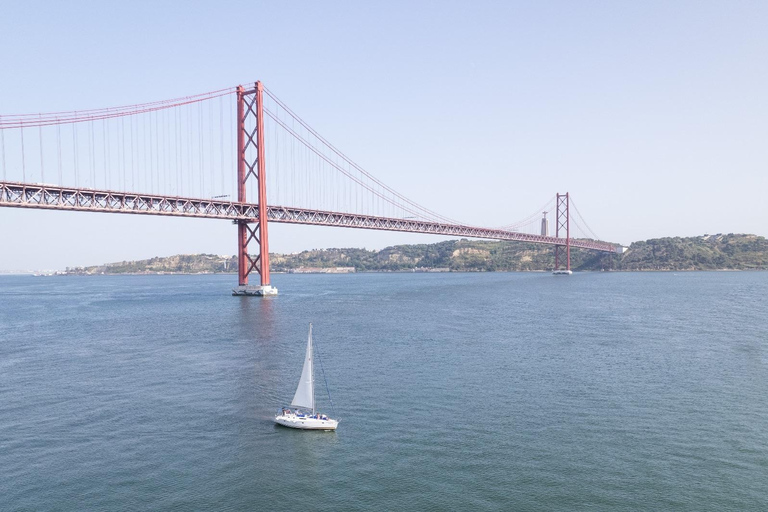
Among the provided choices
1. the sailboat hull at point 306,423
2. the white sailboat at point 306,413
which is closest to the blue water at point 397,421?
the sailboat hull at point 306,423

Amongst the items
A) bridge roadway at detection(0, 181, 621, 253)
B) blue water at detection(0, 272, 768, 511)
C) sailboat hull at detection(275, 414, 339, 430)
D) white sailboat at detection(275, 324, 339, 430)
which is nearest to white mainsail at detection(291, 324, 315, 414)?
white sailboat at detection(275, 324, 339, 430)

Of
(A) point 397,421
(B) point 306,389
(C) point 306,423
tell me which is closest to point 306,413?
(B) point 306,389

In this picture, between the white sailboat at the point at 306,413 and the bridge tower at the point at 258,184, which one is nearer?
the white sailboat at the point at 306,413

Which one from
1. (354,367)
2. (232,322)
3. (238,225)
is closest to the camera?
(354,367)

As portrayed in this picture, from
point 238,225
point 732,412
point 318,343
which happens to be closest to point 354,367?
point 318,343

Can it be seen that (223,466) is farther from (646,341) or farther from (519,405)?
(646,341)

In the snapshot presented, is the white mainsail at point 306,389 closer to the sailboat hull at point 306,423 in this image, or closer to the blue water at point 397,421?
the sailboat hull at point 306,423

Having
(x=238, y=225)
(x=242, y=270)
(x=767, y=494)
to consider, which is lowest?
(x=767, y=494)
